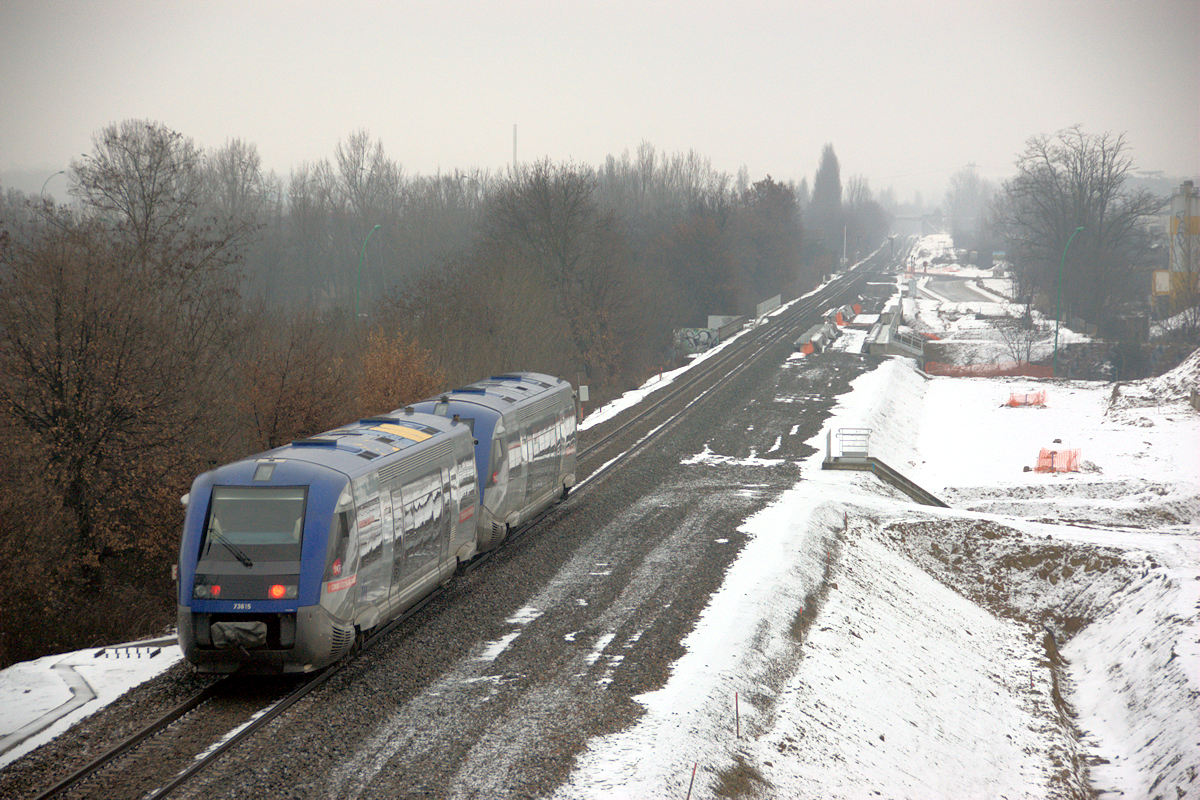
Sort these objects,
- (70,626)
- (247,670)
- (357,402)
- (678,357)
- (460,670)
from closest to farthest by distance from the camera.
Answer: (247,670) < (460,670) < (70,626) < (357,402) < (678,357)

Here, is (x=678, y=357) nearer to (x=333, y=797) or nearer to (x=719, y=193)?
(x=719, y=193)

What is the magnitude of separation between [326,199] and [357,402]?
258ft

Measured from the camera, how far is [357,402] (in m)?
28.4

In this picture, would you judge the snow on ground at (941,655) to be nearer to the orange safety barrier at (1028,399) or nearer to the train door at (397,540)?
the train door at (397,540)

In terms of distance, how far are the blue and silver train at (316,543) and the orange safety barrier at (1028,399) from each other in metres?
41.3

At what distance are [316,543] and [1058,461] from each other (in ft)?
112

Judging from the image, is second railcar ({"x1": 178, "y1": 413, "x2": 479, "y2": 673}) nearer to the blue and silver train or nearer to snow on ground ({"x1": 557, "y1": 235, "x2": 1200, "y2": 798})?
the blue and silver train

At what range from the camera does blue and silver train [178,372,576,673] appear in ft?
41.5

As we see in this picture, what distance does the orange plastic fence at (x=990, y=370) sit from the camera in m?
62.3

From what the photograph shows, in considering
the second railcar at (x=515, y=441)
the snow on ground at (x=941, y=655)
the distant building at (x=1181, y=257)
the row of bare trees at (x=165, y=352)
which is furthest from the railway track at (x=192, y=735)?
the distant building at (x=1181, y=257)

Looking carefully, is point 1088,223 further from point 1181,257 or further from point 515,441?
point 515,441

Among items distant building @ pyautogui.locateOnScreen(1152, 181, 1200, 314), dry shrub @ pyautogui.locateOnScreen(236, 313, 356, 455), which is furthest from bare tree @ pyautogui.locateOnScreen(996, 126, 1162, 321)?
dry shrub @ pyautogui.locateOnScreen(236, 313, 356, 455)

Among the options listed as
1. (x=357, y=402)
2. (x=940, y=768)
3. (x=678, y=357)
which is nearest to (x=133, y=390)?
(x=357, y=402)

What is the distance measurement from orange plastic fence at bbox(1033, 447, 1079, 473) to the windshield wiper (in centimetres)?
3258
